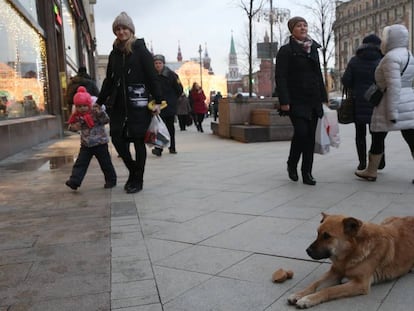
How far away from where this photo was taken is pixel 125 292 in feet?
9.88

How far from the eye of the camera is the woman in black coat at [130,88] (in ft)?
19.4

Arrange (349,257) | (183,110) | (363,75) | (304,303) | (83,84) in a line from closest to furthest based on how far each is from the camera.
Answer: (304,303) < (349,257) < (363,75) < (83,84) < (183,110)

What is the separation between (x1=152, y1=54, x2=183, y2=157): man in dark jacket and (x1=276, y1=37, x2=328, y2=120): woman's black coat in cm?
458

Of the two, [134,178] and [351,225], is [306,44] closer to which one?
[134,178]

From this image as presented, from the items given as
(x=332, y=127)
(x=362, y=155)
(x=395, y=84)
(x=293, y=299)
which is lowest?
(x=293, y=299)

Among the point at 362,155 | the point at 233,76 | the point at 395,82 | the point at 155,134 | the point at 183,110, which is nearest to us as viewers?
the point at 395,82

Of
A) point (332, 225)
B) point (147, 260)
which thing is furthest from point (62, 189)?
point (332, 225)

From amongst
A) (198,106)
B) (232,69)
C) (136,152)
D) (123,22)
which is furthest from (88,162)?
(232,69)

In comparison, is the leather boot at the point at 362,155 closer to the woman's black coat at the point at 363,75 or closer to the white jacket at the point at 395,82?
the woman's black coat at the point at 363,75

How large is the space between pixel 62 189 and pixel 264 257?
3.76 m

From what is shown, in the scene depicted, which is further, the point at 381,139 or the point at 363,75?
the point at 363,75

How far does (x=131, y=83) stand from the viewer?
19.4 ft

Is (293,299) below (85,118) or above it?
below

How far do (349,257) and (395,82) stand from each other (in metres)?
3.41
